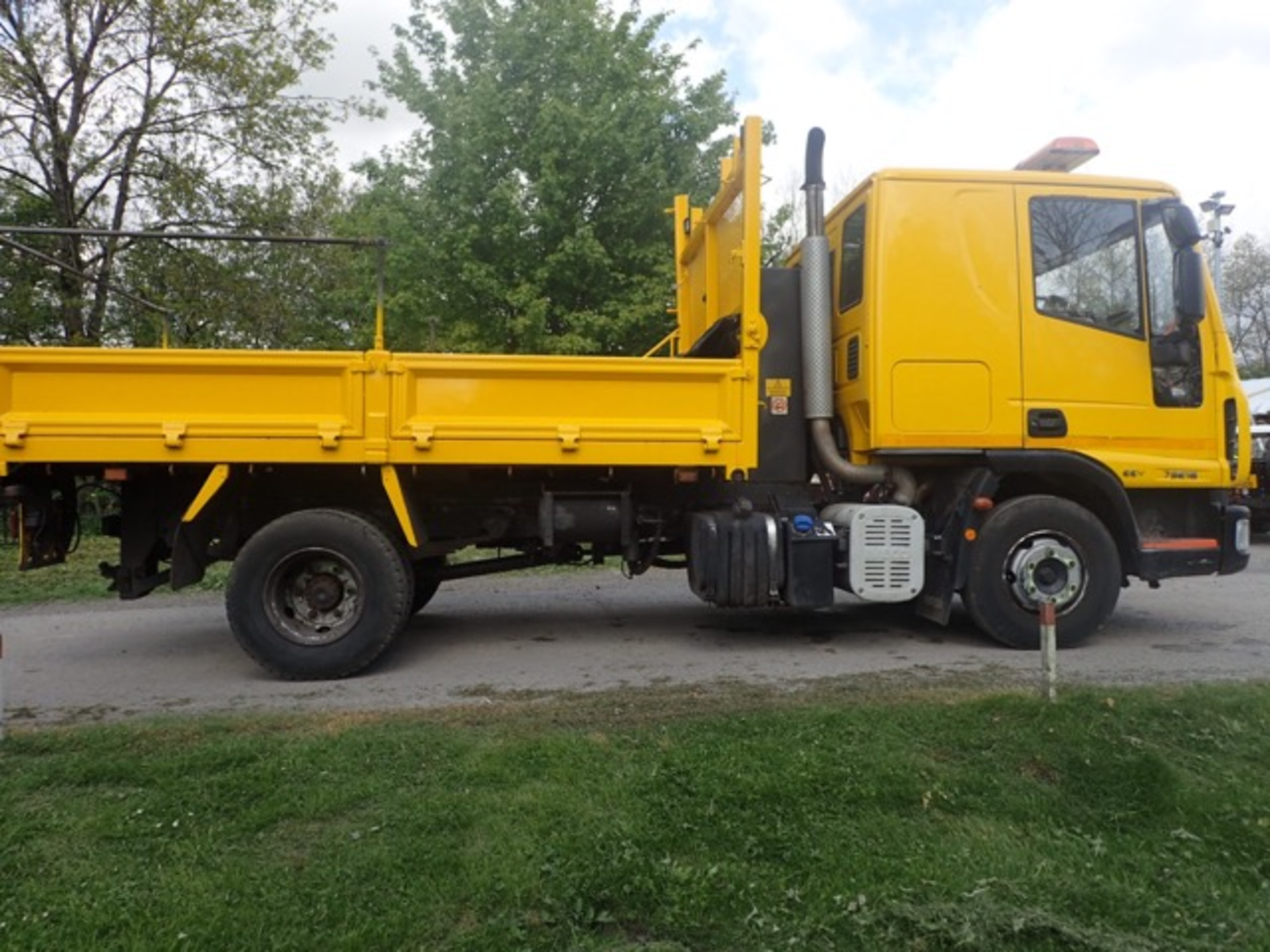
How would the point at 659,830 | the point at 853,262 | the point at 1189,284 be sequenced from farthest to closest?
the point at 853,262, the point at 1189,284, the point at 659,830

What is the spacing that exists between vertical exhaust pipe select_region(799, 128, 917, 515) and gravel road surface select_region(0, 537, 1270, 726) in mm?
1208

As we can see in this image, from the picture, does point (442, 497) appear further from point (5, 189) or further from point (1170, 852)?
point (5, 189)

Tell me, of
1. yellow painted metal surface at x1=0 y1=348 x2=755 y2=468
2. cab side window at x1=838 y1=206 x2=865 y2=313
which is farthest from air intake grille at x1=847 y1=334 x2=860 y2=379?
yellow painted metal surface at x1=0 y1=348 x2=755 y2=468

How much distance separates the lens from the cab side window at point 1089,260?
6441 mm

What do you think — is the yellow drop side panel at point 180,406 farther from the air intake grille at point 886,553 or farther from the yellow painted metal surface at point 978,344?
the yellow painted metal surface at point 978,344

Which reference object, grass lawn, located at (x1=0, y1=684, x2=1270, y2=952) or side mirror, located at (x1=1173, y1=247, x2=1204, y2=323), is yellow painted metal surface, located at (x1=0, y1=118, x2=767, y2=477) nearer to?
grass lawn, located at (x1=0, y1=684, x2=1270, y2=952)

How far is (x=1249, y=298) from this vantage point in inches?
1724

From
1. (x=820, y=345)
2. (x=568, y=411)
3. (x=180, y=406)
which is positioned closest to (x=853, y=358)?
(x=820, y=345)

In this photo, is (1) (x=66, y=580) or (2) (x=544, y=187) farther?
(2) (x=544, y=187)

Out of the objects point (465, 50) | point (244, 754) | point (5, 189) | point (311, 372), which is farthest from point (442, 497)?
point (5, 189)

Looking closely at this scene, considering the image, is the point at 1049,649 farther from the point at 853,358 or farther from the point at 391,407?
the point at 391,407

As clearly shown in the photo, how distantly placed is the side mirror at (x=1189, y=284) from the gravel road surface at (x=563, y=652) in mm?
2297

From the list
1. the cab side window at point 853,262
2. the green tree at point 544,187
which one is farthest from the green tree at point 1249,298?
the cab side window at point 853,262

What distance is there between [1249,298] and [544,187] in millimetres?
42102
